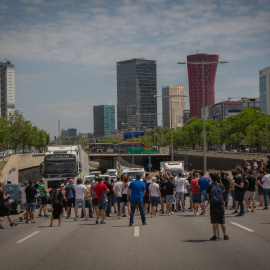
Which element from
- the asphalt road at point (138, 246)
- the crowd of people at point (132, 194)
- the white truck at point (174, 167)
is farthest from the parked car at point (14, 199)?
the white truck at point (174, 167)

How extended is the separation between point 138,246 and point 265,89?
112 m

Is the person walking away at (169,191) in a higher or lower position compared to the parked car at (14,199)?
higher

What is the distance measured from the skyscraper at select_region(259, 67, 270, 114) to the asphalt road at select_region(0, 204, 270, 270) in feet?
340

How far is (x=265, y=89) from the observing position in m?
117

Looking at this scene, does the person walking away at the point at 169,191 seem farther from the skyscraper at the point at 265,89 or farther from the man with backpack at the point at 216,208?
the skyscraper at the point at 265,89

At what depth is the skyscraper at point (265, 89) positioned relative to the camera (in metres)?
115

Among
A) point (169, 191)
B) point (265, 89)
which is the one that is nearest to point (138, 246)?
point (169, 191)

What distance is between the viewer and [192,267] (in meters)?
8.53

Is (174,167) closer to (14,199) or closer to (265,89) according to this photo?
(14,199)

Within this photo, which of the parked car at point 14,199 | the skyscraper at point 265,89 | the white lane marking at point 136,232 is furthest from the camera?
the skyscraper at point 265,89

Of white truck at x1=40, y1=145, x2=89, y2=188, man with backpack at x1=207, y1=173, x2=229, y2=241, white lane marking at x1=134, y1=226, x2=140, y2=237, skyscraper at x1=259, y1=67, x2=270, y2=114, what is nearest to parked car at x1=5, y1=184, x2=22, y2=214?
white truck at x1=40, y1=145, x2=89, y2=188

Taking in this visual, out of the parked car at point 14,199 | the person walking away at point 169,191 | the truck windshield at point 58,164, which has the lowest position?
the parked car at point 14,199

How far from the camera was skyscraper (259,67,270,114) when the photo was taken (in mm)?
115244

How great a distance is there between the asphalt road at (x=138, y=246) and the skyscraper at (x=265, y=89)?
340 ft
